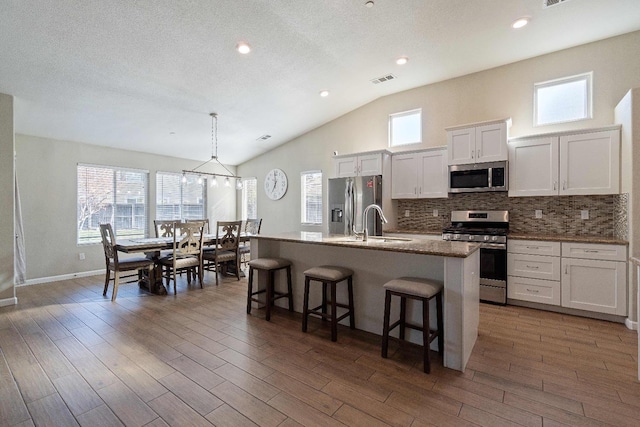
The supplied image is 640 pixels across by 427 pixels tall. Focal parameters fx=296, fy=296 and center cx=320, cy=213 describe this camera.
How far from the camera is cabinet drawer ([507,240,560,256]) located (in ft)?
11.8

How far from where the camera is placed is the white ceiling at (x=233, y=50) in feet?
9.43

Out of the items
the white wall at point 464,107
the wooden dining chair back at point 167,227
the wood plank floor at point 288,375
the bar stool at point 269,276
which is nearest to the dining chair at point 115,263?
the wooden dining chair back at point 167,227

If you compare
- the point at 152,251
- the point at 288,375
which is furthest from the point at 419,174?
the point at 152,251

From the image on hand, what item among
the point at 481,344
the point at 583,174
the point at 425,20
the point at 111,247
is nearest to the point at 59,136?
the point at 111,247

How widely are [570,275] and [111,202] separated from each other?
7.50m

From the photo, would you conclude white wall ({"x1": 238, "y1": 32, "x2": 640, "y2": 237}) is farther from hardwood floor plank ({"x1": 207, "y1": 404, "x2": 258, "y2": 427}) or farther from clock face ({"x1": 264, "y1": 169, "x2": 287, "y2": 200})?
hardwood floor plank ({"x1": 207, "y1": 404, "x2": 258, "y2": 427})

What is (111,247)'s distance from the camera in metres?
4.19

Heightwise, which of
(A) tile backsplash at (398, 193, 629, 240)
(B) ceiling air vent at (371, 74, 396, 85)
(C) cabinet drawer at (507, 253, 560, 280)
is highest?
(B) ceiling air vent at (371, 74, 396, 85)

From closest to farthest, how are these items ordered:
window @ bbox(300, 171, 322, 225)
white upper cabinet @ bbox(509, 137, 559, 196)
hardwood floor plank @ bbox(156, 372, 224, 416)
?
hardwood floor plank @ bbox(156, 372, 224, 416), white upper cabinet @ bbox(509, 137, 559, 196), window @ bbox(300, 171, 322, 225)

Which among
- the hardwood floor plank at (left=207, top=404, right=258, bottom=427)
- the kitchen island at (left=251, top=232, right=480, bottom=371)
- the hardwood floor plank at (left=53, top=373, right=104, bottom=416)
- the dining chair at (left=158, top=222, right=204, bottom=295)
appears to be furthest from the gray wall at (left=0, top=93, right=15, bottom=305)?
the hardwood floor plank at (left=207, top=404, right=258, bottom=427)

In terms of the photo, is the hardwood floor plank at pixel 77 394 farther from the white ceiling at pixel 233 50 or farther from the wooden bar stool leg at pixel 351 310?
the white ceiling at pixel 233 50

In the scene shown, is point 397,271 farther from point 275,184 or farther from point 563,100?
point 275,184

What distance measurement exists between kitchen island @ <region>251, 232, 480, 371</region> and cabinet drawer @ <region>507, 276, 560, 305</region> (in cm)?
138

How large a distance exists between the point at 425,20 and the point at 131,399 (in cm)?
428
